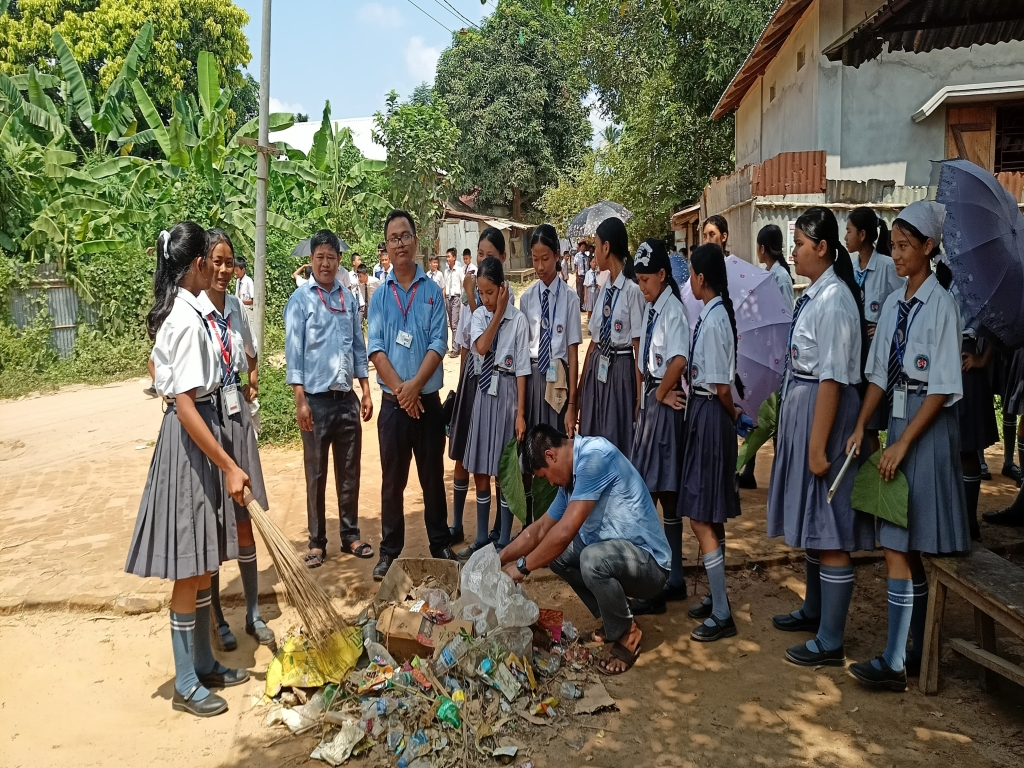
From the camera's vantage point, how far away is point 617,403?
480 centimetres

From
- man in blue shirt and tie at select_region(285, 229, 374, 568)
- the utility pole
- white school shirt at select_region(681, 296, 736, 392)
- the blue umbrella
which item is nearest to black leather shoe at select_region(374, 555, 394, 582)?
man in blue shirt and tie at select_region(285, 229, 374, 568)

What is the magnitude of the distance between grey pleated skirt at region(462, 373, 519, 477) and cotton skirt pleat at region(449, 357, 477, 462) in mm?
98

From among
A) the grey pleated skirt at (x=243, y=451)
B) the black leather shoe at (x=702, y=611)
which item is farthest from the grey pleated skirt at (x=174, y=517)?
the black leather shoe at (x=702, y=611)

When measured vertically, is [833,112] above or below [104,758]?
above

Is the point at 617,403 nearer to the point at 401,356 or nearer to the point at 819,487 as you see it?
the point at 401,356

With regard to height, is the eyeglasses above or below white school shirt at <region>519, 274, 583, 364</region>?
above

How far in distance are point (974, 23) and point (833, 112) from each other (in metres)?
5.91

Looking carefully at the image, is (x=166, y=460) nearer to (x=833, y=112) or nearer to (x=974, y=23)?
(x=974, y=23)

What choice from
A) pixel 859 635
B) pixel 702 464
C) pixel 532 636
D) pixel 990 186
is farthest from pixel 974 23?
pixel 532 636

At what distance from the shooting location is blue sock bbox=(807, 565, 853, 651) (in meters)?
3.61

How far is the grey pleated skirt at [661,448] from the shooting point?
4.23 meters

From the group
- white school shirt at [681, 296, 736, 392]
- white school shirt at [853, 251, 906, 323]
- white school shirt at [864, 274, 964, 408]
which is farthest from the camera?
white school shirt at [853, 251, 906, 323]

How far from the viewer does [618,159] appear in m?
22.7

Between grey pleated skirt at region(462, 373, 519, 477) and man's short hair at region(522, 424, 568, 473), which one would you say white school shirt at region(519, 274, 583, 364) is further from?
man's short hair at region(522, 424, 568, 473)
